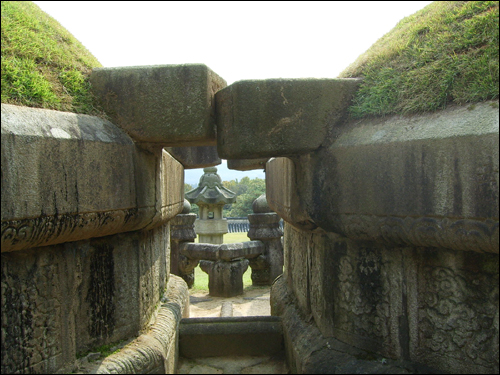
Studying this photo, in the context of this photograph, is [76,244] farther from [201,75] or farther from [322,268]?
[322,268]

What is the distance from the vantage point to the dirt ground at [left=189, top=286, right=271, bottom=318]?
5.05 meters

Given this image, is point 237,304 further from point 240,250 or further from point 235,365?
point 235,365

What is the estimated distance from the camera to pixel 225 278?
19.4ft

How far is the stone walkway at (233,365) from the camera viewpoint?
2867mm

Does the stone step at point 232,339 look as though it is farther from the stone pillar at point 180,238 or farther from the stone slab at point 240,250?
the stone pillar at point 180,238

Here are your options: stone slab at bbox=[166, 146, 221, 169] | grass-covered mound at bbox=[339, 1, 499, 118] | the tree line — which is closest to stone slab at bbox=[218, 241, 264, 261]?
stone slab at bbox=[166, 146, 221, 169]

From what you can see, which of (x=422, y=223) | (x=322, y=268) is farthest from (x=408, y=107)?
(x=322, y=268)

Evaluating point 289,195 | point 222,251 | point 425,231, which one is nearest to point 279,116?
point 289,195

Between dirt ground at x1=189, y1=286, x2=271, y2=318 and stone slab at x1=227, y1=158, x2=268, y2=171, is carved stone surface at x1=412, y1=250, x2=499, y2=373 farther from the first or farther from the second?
dirt ground at x1=189, y1=286, x2=271, y2=318

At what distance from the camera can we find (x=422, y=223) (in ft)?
5.91

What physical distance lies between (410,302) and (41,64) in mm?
2460

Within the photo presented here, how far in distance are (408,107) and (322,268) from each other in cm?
108

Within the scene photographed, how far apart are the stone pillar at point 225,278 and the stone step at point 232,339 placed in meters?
2.74

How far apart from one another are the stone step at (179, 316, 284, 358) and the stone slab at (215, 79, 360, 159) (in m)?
1.55
